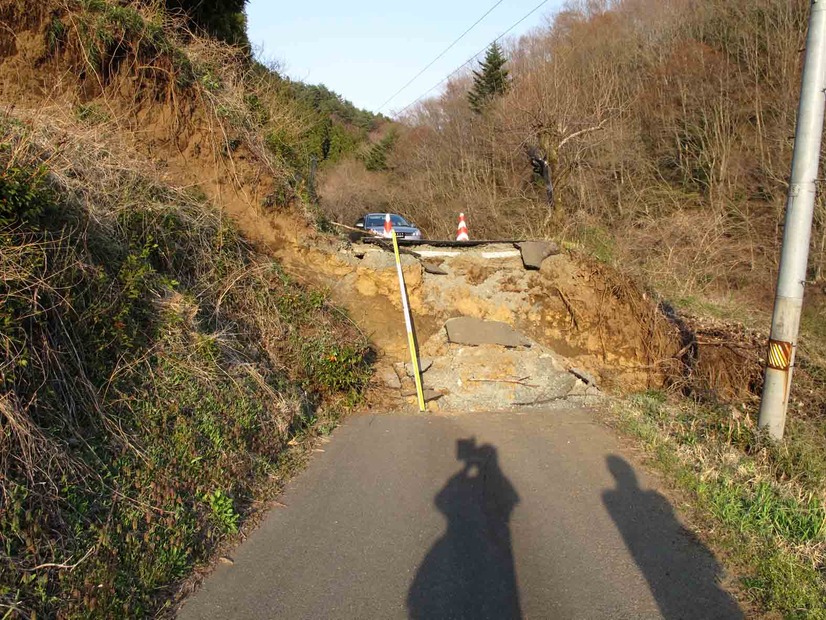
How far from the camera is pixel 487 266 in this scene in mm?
12172

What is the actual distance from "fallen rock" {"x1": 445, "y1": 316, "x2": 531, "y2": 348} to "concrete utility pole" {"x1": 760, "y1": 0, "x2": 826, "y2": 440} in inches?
160

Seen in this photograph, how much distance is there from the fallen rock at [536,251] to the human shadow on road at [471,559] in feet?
20.8

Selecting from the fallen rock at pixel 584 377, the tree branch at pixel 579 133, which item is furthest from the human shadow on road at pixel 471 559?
the tree branch at pixel 579 133

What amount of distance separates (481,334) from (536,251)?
2.45 meters

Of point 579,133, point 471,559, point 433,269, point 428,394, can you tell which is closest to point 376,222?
point 579,133

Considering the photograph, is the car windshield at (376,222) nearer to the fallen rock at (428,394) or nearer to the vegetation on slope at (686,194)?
the vegetation on slope at (686,194)

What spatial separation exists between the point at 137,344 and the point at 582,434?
514 cm

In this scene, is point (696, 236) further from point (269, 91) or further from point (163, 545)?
point (163, 545)

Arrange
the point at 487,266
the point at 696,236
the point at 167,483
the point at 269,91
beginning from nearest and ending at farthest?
the point at 167,483 < the point at 487,266 < the point at 269,91 < the point at 696,236

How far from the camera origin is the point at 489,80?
3825 cm

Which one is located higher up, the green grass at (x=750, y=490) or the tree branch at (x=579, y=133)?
the tree branch at (x=579, y=133)

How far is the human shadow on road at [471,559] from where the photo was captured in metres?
4.10

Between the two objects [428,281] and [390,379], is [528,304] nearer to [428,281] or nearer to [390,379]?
[428,281]

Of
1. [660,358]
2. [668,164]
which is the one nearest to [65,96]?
[660,358]
